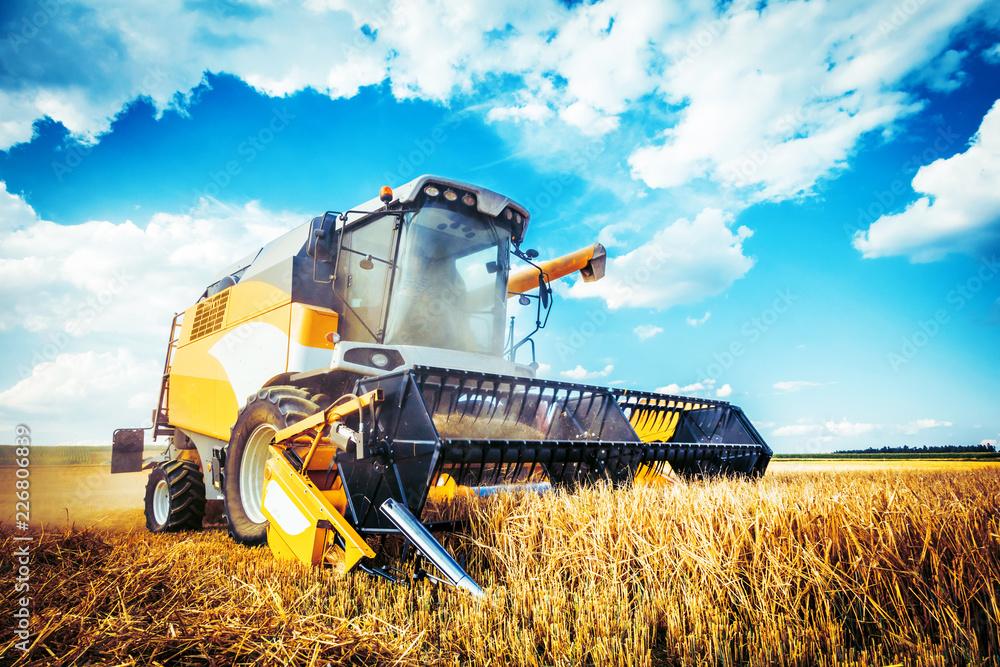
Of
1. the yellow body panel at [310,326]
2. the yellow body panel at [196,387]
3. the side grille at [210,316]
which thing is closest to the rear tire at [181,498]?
the yellow body panel at [196,387]

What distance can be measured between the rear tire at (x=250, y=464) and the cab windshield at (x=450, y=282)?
997 millimetres

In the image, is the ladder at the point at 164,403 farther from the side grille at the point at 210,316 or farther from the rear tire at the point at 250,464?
the rear tire at the point at 250,464

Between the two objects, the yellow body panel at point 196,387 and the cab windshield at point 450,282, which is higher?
the cab windshield at point 450,282

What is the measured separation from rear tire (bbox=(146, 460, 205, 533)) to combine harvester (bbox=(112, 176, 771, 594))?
0.06 ft

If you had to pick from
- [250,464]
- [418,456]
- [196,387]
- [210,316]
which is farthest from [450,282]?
[196,387]

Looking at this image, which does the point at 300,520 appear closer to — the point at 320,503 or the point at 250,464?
the point at 320,503

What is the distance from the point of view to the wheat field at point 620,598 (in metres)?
1.61

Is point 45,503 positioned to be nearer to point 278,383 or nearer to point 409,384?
point 278,383

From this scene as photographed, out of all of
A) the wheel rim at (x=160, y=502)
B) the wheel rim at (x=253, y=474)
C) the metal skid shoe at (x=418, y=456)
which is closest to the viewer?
the metal skid shoe at (x=418, y=456)

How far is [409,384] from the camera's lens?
2664 mm

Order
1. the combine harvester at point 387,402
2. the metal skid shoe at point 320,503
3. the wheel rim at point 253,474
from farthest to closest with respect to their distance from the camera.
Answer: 1. the wheel rim at point 253,474
2. the combine harvester at point 387,402
3. the metal skid shoe at point 320,503

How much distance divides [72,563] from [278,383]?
165 cm

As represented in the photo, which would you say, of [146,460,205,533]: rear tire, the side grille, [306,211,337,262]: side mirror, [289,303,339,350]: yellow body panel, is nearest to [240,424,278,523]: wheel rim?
[289,303,339,350]: yellow body panel

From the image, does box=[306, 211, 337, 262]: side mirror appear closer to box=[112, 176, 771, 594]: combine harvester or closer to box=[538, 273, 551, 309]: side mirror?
box=[112, 176, 771, 594]: combine harvester
